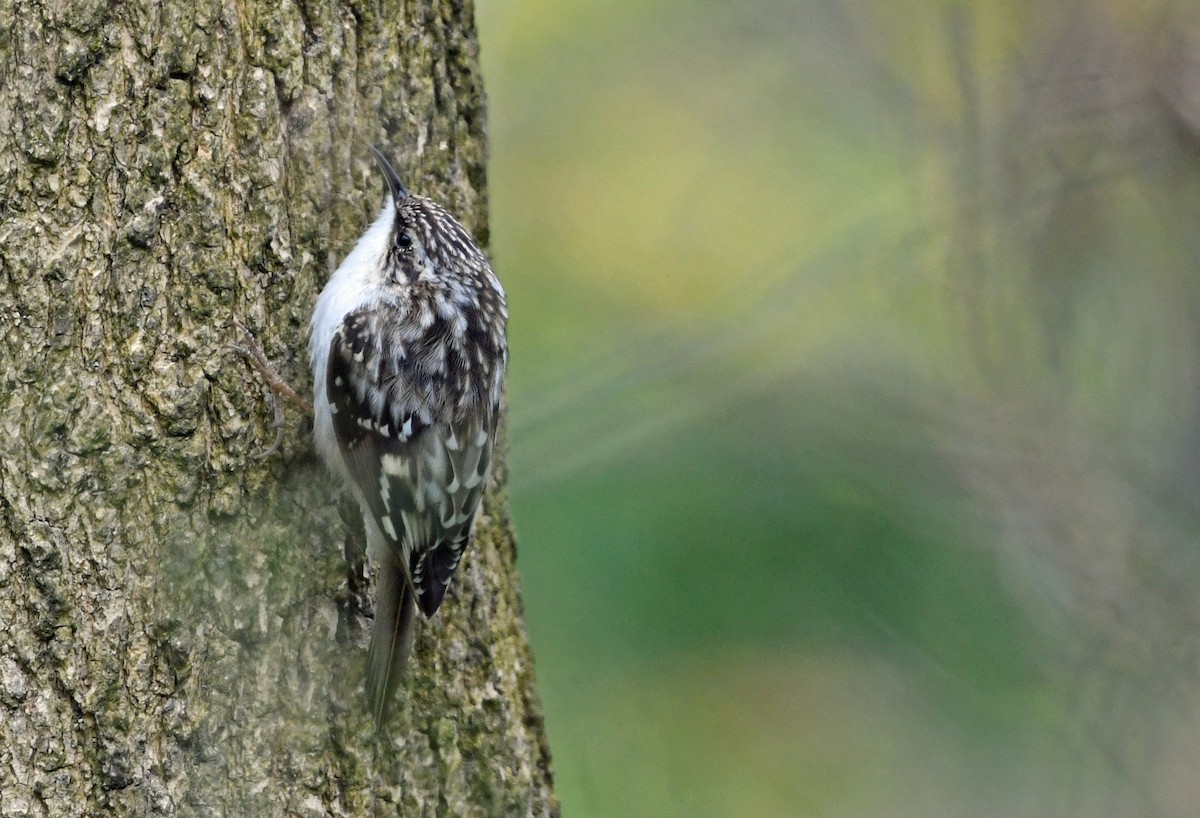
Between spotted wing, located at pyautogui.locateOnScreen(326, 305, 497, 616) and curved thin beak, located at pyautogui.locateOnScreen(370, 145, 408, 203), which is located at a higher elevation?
curved thin beak, located at pyautogui.locateOnScreen(370, 145, 408, 203)

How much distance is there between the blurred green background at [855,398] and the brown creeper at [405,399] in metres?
1.01

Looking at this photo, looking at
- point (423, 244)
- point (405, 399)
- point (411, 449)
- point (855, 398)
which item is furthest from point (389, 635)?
point (855, 398)

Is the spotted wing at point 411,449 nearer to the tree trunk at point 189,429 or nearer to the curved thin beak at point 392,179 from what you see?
the tree trunk at point 189,429

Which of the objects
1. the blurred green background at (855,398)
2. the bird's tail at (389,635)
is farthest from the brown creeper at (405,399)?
the blurred green background at (855,398)

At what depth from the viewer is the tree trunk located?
2.06 meters

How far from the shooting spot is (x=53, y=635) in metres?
2.04

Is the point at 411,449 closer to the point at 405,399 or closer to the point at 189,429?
the point at 405,399

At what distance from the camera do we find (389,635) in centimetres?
240

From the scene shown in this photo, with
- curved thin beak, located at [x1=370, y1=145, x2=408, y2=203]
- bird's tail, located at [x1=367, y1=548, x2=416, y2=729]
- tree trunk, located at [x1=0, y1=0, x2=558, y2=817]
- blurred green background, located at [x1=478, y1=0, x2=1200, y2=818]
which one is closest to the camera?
tree trunk, located at [x1=0, y1=0, x2=558, y2=817]

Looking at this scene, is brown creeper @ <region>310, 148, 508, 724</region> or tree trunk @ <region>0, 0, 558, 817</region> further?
brown creeper @ <region>310, 148, 508, 724</region>

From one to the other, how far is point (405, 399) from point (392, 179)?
19.0 inches

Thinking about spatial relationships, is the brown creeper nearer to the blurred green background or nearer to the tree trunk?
the tree trunk

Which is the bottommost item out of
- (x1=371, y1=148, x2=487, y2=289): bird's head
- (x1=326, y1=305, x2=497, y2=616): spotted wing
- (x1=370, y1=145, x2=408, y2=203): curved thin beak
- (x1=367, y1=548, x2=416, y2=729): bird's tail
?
(x1=367, y1=548, x2=416, y2=729): bird's tail

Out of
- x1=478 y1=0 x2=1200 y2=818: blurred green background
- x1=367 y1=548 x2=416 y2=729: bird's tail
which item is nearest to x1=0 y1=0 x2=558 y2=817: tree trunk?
x1=367 y1=548 x2=416 y2=729: bird's tail
